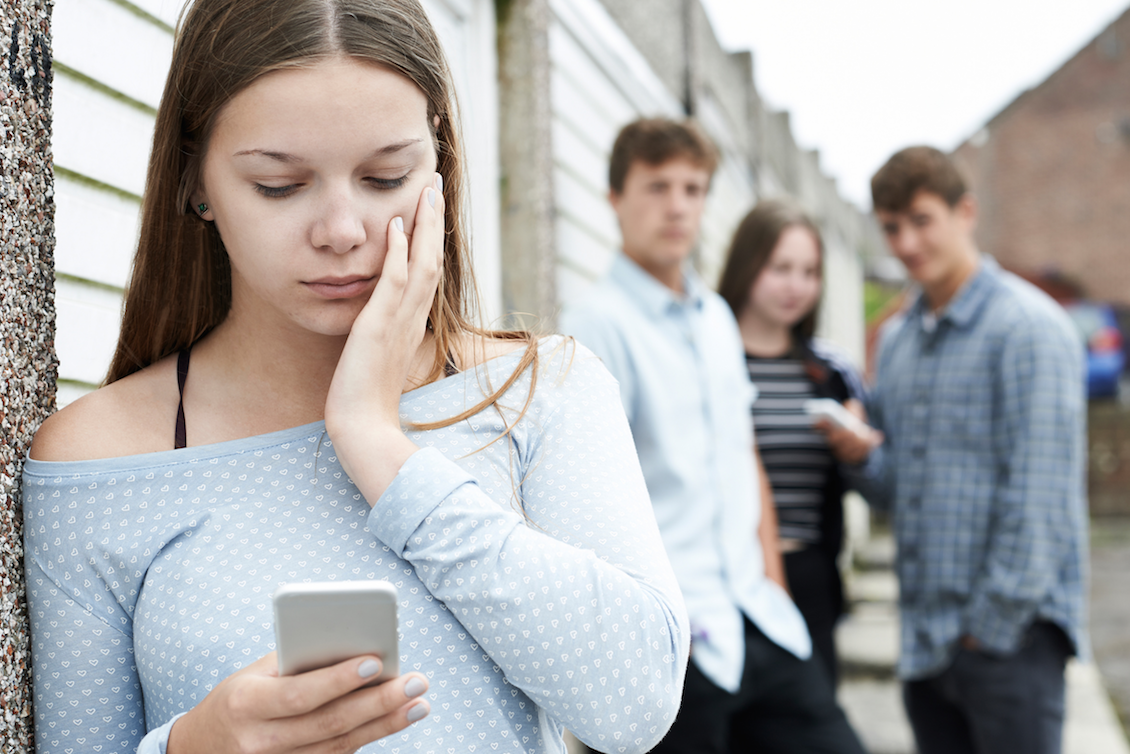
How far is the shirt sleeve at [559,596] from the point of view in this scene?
3.50ft

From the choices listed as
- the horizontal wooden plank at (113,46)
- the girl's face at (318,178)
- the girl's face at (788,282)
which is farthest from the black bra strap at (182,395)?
the girl's face at (788,282)

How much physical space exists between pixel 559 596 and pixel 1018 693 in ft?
7.90

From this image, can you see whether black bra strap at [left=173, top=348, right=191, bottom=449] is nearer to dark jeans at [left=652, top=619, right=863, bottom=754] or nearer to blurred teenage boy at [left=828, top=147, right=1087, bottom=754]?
dark jeans at [left=652, top=619, right=863, bottom=754]

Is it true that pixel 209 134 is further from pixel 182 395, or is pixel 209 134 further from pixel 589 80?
pixel 589 80

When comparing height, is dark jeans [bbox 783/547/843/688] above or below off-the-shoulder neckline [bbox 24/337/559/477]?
below

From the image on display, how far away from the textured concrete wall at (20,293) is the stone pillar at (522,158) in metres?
1.99

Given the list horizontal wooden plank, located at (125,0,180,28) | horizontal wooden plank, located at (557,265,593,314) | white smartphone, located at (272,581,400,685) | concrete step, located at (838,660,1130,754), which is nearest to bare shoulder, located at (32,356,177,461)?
white smartphone, located at (272,581,400,685)

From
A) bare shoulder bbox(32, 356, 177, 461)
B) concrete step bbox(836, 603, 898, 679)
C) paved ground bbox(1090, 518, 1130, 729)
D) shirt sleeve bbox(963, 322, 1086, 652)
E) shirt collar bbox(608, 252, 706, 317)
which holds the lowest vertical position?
paved ground bbox(1090, 518, 1130, 729)

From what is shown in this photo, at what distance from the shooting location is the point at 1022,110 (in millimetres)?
22656

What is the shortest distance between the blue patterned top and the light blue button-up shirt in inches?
59.1

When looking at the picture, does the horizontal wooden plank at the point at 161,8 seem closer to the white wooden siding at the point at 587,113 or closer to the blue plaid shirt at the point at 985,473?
the white wooden siding at the point at 587,113

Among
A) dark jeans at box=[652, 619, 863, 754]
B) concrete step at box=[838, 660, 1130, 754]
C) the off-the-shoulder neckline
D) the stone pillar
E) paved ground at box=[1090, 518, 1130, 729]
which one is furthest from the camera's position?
paved ground at box=[1090, 518, 1130, 729]

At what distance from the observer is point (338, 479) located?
3.97ft

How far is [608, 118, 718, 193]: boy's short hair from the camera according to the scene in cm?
304
